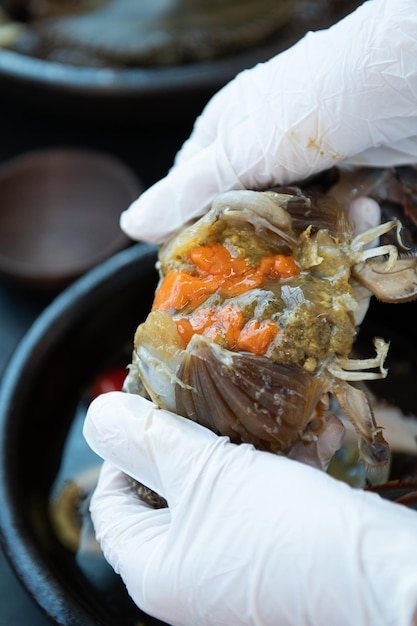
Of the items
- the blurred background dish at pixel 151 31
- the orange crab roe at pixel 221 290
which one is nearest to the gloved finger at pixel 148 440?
the orange crab roe at pixel 221 290

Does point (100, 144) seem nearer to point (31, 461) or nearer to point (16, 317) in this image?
point (16, 317)

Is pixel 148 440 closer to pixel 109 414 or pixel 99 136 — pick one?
pixel 109 414

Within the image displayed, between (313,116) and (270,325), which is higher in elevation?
(313,116)

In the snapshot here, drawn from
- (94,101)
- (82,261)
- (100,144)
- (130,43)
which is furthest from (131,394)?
(130,43)

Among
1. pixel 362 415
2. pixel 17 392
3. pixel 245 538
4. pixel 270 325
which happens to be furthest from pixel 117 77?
pixel 245 538

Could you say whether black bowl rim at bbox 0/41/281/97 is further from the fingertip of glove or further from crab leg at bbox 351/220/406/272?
the fingertip of glove

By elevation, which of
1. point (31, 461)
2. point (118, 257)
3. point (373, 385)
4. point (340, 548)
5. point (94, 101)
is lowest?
point (373, 385)
